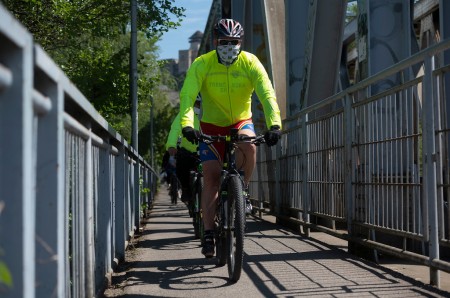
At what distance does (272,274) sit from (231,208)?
1.84 feet

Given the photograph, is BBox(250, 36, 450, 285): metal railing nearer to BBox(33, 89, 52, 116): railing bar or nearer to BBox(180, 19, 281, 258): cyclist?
BBox(180, 19, 281, 258): cyclist

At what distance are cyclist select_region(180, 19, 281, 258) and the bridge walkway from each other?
477 millimetres

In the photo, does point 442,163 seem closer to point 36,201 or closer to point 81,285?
point 81,285

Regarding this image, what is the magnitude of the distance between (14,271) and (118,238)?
174 inches

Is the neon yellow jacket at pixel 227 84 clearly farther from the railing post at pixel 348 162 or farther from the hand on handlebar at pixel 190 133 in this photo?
the railing post at pixel 348 162

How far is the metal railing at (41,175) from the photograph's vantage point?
7.16 ft

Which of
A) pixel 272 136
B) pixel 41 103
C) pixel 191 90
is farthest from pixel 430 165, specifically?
pixel 41 103

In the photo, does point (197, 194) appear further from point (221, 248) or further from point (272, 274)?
point (272, 274)

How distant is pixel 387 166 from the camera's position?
19.8 feet

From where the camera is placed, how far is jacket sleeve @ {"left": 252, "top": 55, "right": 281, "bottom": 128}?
588 cm

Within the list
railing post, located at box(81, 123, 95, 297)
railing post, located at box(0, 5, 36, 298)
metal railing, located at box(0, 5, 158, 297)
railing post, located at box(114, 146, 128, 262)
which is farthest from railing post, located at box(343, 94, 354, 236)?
railing post, located at box(0, 5, 36, 298)

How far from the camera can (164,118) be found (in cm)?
6494

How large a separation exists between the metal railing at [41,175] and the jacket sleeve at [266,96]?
1651 millimetres

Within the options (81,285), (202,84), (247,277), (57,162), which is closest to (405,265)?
(247,277)
